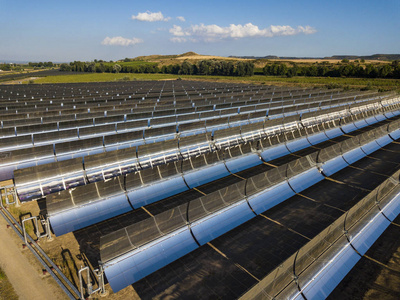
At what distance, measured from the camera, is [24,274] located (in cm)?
975

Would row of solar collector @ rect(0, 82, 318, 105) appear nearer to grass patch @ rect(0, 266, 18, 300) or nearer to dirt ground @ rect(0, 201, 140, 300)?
dirt ground @ rect(0, 201, 140, 300)

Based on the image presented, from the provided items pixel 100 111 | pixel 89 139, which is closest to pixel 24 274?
pixel 89 139

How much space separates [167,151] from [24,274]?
1103 cm

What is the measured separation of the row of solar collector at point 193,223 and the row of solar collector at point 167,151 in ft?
12.3

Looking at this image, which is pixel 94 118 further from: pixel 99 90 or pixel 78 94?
pixel 99 90

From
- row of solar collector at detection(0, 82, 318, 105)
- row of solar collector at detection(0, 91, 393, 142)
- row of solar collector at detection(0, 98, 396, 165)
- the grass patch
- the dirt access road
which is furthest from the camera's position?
row of solar collector at detection(0, 82, 318, 105)

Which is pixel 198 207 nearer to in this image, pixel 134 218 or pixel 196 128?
pixel 134 218

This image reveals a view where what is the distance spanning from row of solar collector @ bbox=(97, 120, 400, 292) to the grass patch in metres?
3.49

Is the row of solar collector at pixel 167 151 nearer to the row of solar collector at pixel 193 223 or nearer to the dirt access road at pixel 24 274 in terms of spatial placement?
the dirt access road at pixel 24 274

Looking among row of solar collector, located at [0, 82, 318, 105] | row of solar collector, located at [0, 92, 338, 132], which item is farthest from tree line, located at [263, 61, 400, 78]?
row of solar collector, located at [0, 92, 338, 132]

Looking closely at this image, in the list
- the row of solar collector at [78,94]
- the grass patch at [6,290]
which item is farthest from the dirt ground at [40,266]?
the row of solar collector at [78,94]

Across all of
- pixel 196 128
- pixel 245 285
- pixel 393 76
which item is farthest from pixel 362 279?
pixel 393 76

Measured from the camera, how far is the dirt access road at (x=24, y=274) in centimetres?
895

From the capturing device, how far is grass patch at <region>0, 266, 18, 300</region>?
8758 mm
